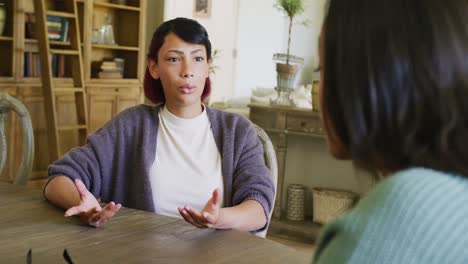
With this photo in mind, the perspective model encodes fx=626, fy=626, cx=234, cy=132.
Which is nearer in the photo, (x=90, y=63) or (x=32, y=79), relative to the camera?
(x=32, y=79)

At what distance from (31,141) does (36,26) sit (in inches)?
113

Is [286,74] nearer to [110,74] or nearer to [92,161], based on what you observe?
[110,74]

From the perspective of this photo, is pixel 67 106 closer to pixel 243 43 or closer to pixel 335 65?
pixel 243 43

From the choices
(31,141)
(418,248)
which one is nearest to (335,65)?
(418,248)

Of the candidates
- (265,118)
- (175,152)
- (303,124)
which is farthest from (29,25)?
(175,152)

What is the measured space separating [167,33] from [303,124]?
2.43 metres

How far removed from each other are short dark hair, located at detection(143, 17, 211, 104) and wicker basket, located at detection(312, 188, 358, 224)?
2.34 m

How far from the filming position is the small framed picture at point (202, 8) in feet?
22.8

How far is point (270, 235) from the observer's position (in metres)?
4.13

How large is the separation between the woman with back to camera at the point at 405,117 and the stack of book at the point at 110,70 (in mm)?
4985

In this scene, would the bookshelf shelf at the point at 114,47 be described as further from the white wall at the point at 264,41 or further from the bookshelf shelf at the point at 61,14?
the white wall at the point at 264,41

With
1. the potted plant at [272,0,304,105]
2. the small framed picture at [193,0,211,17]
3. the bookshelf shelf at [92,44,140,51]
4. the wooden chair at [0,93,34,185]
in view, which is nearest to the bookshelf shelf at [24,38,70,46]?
the bookshelf shelf at [92,44,140,51]

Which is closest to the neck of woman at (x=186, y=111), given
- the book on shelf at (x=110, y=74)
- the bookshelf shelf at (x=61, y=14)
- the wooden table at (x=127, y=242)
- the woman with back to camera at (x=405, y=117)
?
the wooden table at (x=127, y=242)

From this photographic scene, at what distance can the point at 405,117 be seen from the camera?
0.64m
